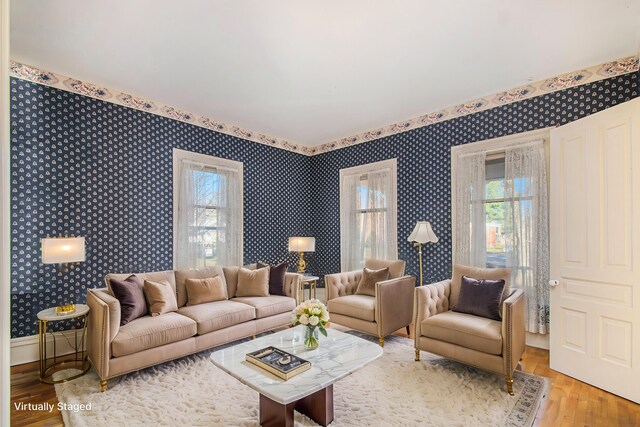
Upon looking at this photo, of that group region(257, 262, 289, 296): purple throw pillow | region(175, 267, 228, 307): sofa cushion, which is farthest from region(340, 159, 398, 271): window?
region(175, 267, 228, 307): sofa cushion

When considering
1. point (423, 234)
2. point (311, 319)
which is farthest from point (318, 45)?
point (423, 234)

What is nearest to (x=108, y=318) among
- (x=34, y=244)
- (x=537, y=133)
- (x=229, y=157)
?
(x=34, y=244)

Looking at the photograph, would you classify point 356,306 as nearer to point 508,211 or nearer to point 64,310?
point 508,211

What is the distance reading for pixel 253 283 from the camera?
4.07 meters

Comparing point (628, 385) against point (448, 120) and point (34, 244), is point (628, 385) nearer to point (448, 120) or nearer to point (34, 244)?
point (448, 120)

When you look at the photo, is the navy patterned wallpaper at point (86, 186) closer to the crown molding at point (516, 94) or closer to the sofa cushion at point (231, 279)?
the sofa cushion at point (231, 279)

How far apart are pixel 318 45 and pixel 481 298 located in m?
2.81

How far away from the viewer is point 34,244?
311 cm

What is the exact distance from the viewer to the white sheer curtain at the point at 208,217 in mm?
4211

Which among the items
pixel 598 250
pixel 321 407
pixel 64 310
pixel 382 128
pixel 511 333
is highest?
pixel 382 128

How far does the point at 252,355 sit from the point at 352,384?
1.00 metres

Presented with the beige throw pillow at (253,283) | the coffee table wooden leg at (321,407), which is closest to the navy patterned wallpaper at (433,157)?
the beige throw pillow at (253,283)

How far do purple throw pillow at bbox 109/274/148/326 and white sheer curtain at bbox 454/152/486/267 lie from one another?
3691 mm

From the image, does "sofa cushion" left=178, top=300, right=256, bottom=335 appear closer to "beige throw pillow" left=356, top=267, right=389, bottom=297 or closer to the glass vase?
the glass vase
